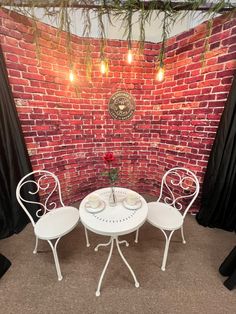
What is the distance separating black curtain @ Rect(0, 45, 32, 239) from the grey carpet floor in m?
0.22

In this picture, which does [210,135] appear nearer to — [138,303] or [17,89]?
[138,303]

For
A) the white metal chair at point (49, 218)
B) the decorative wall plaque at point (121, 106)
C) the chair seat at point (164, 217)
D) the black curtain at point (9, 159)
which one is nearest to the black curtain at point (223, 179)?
the chair seat at point (164, 217)

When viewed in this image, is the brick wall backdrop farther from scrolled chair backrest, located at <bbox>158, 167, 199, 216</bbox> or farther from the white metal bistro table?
the white metal bistro table

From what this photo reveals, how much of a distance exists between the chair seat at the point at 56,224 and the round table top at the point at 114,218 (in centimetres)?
22

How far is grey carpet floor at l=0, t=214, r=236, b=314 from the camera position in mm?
1181

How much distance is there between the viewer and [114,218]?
49.1 inches

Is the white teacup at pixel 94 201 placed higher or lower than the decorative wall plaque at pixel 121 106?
lower

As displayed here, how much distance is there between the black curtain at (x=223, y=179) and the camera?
1557 millimetres

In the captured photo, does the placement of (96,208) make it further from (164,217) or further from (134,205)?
(164,217)

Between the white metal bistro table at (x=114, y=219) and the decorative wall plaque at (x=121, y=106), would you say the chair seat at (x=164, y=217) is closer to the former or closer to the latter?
the white metal bistro table at (x=114, y=219)

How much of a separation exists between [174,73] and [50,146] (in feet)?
5.96

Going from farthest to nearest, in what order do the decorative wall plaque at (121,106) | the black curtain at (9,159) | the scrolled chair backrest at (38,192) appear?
the decorative wall plaque at (121,106)
the scrolled chair backrest at (38,192)
the black curtain at (9,159)

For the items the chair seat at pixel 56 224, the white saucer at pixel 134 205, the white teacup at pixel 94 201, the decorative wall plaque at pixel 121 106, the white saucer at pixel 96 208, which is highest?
the decorative wall plaque at pixel 121 106

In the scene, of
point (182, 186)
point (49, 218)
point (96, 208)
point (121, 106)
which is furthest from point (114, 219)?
point (121, 106)
